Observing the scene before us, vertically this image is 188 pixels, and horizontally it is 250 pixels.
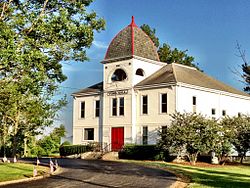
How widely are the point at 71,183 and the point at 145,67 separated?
2475 cm

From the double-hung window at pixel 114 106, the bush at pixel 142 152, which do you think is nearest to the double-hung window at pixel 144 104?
the double-hung window at pixel 114 106

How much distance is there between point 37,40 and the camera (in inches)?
723

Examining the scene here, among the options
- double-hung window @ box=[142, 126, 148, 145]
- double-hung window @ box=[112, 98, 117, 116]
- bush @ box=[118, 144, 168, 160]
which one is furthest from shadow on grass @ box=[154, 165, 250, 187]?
double-hung window @ box=[112, 98, 117, 116]

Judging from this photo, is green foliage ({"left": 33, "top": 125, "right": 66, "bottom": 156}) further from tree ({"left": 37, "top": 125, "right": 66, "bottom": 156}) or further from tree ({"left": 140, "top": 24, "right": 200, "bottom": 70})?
tree ({"left": 140, "top": 24, "right": 200, "bottom": 70})

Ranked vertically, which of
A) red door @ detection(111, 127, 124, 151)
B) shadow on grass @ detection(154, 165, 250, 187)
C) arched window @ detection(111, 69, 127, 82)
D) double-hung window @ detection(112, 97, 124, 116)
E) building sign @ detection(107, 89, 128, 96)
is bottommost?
shadow on grass @ detection(154, 165, 250, 187)

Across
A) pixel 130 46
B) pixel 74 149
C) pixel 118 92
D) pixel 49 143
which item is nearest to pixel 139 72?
pixel 130 46

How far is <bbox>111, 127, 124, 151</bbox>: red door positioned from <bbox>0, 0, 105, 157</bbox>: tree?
20.7 m

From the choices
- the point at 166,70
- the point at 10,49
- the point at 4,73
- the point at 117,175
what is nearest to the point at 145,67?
the point at 166,70

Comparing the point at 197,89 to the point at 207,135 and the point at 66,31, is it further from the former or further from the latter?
the point at 66,31

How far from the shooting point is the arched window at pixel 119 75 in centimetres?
4208

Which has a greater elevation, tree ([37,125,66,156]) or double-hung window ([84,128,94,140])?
double-hung window ([84,128,94,140])

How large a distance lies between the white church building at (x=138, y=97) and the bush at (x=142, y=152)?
2314mm

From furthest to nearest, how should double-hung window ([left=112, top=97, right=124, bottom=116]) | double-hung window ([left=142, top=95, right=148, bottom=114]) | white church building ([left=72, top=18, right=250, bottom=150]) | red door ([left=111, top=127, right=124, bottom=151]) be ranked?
double-hung window ([left=112, top=97, right=124, bottom=116]), red door ([left=111, top=127, right=124, bottom=151]), double-hung window ([left=142, top=95, right=148, bottom=114]), white church building ([left=72, top=18, right=250, bottom=150])

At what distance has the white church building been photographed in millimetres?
38500
